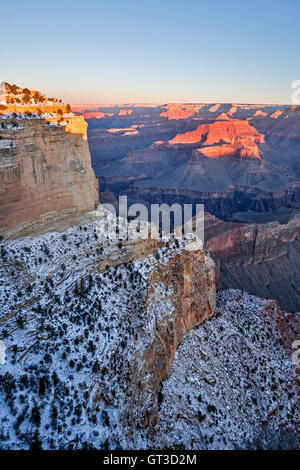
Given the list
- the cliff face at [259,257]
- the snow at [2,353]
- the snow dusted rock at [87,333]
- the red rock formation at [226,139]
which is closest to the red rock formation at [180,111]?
the red rock formation at [226,139]

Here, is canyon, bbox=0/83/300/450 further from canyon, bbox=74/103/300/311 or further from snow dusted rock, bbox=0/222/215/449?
canyon, bbox=74/103/300/311

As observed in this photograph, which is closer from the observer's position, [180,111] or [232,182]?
[232,182]

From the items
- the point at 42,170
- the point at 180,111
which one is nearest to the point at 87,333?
the point at 42,170

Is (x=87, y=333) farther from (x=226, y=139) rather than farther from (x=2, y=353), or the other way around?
(x=226, y=139)

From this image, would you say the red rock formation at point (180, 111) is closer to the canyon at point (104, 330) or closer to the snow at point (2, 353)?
the canyon at point (104, 330)

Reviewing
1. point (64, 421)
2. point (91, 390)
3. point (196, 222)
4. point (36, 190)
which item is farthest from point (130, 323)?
point (196, 222)

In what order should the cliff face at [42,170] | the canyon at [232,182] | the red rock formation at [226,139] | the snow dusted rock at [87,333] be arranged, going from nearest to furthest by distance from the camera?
the snow dusted rock at [87,333] < the cliff face at [42,170] < the canyon at [232,182] < the red rock formation at [226,139]
